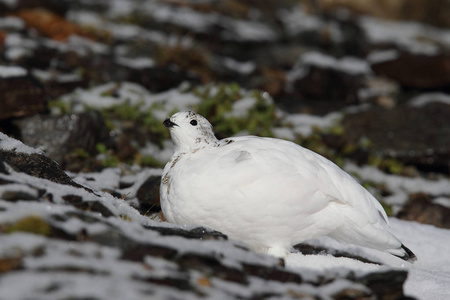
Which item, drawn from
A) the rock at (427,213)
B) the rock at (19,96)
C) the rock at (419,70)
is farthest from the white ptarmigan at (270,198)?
the rock at (419,70)

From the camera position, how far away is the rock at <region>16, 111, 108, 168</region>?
243 inches

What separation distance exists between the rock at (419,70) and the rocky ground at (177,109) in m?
0.02

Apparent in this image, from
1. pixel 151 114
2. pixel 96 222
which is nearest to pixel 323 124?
pixel 151 114

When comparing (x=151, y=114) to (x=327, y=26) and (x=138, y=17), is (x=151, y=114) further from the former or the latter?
(x=327, y=26)

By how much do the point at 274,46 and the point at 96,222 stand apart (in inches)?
392

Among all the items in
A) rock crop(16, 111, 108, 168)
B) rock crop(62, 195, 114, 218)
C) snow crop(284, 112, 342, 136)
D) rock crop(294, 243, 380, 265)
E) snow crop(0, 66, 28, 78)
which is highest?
snow crop(284, 112, 342, 136)

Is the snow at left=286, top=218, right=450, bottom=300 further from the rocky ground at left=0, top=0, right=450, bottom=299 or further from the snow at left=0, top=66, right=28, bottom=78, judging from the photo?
the snow at left=0, top=66, right=28, bottom=78

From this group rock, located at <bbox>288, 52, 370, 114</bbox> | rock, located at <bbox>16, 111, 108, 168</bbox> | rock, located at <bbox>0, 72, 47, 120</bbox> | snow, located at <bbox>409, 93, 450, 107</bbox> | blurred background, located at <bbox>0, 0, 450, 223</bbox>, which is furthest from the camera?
snow, located at <bbox>409, 93, 450, 107</bbox>

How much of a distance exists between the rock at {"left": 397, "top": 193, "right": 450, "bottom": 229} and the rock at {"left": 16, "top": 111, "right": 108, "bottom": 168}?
148 inches

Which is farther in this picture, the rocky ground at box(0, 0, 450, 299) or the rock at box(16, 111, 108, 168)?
the rock at box(16, 111, 108, 168)

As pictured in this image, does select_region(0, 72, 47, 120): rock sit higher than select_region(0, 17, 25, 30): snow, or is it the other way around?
select_region(0, 17, 25, 30): snow

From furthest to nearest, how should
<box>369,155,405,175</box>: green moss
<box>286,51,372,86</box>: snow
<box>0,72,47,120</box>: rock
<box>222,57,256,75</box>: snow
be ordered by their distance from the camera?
1. <box>222,57,256,75</box>: snow
2. <box>286,51,372,86</box>: snow
3. <box>369,155,405,175</box>: green moss
4. <box>0,72,47,120</box>: rock

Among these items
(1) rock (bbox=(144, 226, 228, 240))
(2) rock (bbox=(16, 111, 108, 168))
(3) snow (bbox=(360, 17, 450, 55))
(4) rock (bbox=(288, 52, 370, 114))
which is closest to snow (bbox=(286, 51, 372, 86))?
(4) rock (bbox=(288, 52, 370, 114))

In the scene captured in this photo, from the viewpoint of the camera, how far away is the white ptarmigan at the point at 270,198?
352 centimetres
